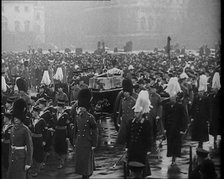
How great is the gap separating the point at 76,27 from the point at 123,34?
1.57m

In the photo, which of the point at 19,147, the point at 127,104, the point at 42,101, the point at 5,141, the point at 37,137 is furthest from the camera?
the point at 127,104

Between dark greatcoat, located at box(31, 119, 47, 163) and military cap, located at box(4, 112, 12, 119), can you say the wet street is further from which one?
military cap, located at box(4, 112, 12, 119)

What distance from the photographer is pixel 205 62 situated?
31.5 feet

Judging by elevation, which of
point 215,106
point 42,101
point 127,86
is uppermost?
point 127,86

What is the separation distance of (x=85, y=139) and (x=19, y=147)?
117 cm

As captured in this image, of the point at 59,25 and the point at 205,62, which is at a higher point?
the point at 59,25

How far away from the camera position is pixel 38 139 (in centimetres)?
784

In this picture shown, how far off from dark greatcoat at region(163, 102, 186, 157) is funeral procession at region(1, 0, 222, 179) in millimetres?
20

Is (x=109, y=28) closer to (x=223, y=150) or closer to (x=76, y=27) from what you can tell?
(x=76, y=27)

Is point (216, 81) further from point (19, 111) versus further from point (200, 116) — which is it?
point (19, 111)

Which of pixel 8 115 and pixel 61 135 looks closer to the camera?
pixel 8 115

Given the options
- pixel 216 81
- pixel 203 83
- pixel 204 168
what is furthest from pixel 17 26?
pixel 204 168

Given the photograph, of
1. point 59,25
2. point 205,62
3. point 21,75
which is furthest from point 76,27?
point 205,62

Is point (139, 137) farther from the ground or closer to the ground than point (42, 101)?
closer to the ground
